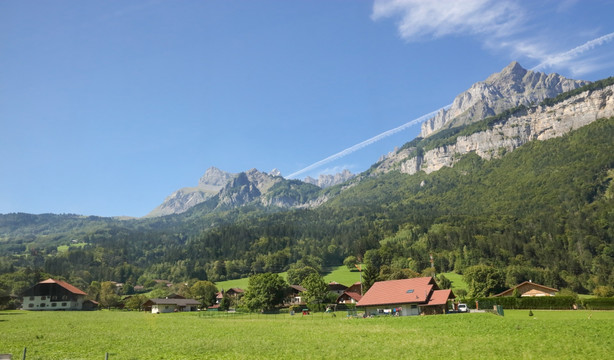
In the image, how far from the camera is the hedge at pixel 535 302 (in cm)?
5744

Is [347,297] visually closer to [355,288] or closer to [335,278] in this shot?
[355,288]

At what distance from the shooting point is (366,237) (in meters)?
167

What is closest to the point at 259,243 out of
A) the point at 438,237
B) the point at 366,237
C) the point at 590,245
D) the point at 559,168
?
the point at 366,237

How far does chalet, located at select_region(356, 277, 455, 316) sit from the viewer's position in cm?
5544

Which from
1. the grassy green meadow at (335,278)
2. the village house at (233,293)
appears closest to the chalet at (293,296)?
the village house at (233,293)

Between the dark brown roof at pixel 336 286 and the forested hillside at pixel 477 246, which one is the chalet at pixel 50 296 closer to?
the forested hillside at pixel 477 246

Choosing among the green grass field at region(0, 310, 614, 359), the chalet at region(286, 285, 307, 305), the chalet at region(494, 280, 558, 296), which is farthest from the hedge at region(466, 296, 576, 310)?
the chalet at region(286, 285, 307, 305)

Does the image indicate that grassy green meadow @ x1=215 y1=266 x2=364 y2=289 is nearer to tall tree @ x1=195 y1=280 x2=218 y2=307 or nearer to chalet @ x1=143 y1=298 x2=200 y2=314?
tall tree @ x1=195 y1=280 x2=218 y2=307

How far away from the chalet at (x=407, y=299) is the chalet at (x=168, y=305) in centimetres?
5510

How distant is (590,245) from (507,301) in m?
86.3

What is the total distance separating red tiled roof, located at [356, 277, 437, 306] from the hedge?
10.3 meters

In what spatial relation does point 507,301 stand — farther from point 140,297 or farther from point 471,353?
point 140,297

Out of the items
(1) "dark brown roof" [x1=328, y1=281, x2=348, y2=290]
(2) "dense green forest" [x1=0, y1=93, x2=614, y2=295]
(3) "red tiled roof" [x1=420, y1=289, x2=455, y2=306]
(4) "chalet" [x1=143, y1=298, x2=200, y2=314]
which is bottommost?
(4) "chalet" [x1=143, y1=298, x2=200, y2=314]

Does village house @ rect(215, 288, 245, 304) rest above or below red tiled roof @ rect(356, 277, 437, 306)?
below
